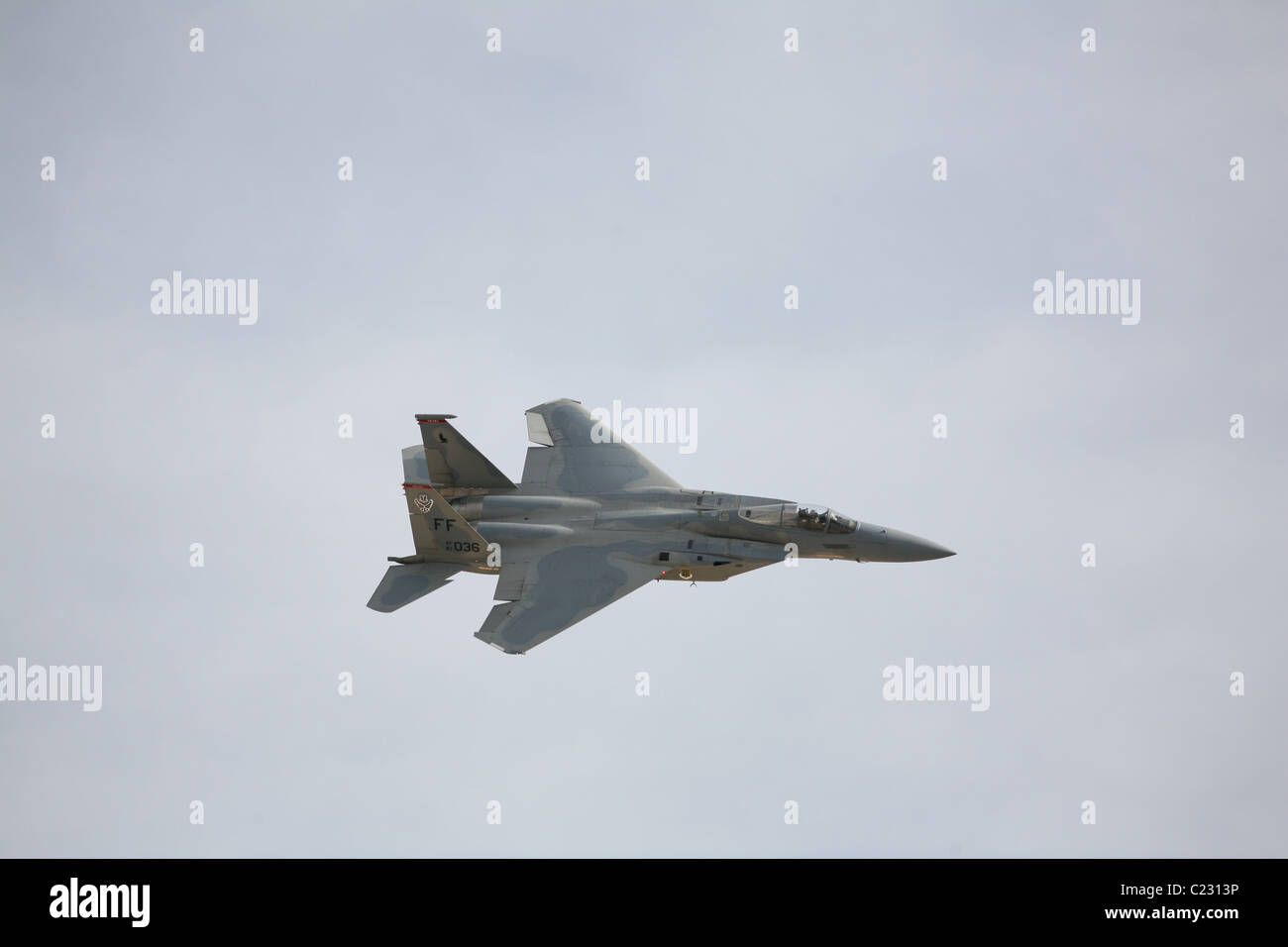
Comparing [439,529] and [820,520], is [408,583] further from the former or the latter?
[820,520]

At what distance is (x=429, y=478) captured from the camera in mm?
58156

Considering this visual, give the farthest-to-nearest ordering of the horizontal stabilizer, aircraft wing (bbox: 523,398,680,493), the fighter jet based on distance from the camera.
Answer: aircraft wing (bbox: 523,398,680,493), the horizontal stabilizer, the fighter jet

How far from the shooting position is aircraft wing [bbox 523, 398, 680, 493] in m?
57.0

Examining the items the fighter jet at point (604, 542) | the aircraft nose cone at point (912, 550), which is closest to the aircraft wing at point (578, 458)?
the fighter jet at point (604, 542)

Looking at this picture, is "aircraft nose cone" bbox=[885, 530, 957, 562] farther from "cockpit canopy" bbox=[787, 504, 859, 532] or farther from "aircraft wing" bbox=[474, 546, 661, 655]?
"aircraft wing" bbox=[474, 546, 661, 655]

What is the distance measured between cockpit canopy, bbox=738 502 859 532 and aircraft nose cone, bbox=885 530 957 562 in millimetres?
1381

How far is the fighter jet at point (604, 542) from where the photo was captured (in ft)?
174

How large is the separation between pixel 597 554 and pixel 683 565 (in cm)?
268

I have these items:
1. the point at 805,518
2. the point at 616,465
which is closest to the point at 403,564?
the point at 616,465

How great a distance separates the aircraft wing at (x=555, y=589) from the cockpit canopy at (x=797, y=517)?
138 inches

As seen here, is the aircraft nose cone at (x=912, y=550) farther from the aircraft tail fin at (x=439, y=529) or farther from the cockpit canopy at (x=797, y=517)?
the aircraft tail fin at (x=439, y=529)

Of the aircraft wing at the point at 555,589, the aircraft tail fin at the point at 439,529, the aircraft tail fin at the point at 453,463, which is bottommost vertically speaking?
the aircraft wing at the point at 555,589

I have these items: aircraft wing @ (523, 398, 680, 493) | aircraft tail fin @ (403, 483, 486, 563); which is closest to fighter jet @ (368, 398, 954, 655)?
aircraft tail fin @ (403, 483, 486, 563)
